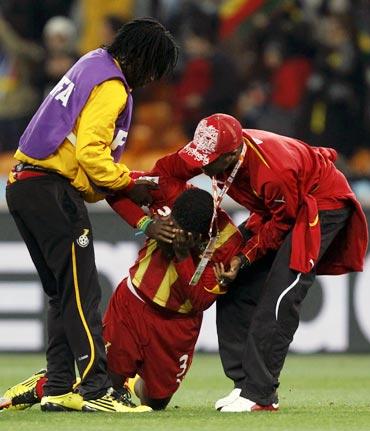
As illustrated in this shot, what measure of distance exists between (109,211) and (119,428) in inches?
243

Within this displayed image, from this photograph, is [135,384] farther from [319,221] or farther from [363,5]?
[363,5]

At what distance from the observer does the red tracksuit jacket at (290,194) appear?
728 centimetres

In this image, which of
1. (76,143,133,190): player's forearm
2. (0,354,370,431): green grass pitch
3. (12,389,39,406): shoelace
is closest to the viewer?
(0,354,370,431): green grass pitch

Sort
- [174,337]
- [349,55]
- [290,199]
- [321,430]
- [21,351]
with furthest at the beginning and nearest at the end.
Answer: [349,55], [21,351], [174,337], [290,199], [321,430]

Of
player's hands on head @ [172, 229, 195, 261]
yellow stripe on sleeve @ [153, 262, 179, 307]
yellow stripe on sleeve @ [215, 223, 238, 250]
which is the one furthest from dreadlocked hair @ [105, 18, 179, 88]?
yellow stripe on sleeve @ [153, 262, 179, 307]

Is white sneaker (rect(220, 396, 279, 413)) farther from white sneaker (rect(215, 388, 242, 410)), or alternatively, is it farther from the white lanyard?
the white lanyard

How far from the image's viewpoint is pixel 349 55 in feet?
43.6

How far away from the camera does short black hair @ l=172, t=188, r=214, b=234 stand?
734cm

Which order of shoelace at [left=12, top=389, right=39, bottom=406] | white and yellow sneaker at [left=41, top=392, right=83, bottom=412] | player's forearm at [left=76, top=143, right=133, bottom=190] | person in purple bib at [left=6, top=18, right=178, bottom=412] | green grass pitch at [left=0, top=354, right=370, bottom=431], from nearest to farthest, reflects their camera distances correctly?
1. green grass pitch at [left=0, top=354, right=370, bottom=431]
2. player's forearm at [left=76, top=143, right=133, bottom=190]
3. person in purple bib at [left=6, top=18, right=178, bottom=412]
4. white and yellow sneaker at [left=41, top=392, right=83, bottom=412]
5. shoelace at [left=12, top=389, right=39, bottom=406]

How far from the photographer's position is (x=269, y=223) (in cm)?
748

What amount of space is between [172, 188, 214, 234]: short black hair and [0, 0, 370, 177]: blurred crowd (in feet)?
18.8

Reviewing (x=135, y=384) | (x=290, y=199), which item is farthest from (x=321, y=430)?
(x=135, y=384)

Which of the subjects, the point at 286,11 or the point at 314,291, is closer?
the point at 314,291

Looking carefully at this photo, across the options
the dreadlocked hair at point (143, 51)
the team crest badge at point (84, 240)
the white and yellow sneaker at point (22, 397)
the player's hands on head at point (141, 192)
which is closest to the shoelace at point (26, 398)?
the white and yellow sneaker at point (22, 397)
